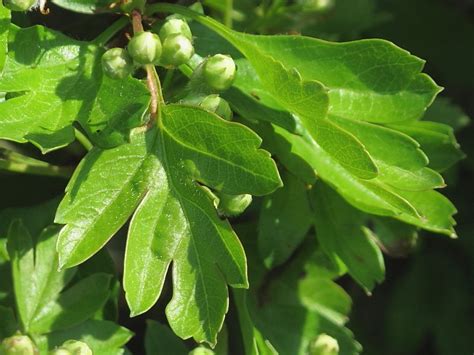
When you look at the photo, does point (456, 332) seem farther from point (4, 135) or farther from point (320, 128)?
point (4, 135)

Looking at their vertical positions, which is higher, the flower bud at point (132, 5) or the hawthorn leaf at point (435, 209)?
the flower bud at point (132, 5)

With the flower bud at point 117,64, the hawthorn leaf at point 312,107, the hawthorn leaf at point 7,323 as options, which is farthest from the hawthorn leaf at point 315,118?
the hawthorn leaf at point 7,323

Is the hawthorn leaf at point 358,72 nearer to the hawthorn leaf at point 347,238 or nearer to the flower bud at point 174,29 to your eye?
the flower bud at point 174,29

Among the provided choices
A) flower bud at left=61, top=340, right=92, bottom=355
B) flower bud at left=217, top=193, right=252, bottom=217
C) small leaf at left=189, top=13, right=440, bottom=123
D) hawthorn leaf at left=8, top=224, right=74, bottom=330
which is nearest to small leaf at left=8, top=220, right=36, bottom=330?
hawthorn leaf at left=8, top=224, right=74, bottom=330

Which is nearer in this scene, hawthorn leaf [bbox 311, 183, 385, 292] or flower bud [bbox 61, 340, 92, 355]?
flower bud [bbox 61, 340, 92, 355]

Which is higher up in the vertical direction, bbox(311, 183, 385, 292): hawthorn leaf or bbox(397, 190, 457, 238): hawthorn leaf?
bbox(397, 190, 457, 238): hawthorn leaf

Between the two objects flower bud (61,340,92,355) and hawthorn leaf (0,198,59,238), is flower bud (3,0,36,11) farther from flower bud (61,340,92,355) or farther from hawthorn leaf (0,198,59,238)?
flower bud (61,340,92,355)
